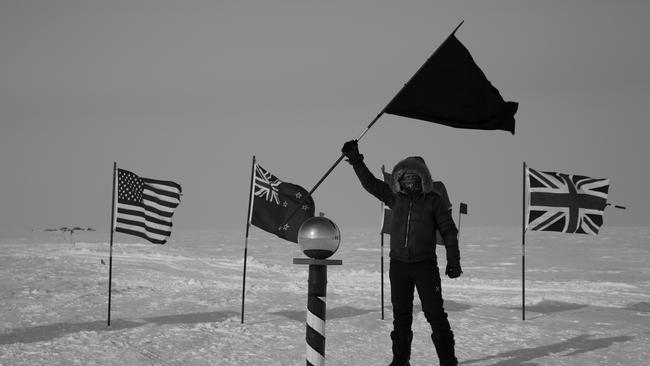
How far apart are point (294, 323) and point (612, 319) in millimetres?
6147

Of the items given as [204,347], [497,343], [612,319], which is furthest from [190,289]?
[612,319]

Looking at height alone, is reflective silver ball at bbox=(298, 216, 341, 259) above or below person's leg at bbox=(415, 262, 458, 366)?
above

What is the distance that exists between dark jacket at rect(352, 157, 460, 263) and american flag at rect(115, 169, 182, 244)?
4.43 m

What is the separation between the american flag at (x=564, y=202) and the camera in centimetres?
1047

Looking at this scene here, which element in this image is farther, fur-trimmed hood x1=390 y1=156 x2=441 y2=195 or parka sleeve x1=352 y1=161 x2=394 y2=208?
parka sleeve x1=352 y1=161 x2=394 y2=208

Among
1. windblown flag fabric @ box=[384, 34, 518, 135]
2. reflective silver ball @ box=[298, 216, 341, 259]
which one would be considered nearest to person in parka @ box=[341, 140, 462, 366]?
windblown flag fabric @ box=[384, 34, 518, 135]

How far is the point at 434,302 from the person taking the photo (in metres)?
5.58

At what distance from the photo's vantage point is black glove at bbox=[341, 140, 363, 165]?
5496 millimetres

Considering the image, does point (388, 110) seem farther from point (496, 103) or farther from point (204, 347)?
point (204, 347)

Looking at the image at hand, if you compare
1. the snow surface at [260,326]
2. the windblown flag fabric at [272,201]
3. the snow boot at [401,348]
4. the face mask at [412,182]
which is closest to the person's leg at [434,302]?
the snow boot at [401,348]

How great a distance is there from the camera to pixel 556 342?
8.53 meters

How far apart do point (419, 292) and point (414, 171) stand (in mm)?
1154

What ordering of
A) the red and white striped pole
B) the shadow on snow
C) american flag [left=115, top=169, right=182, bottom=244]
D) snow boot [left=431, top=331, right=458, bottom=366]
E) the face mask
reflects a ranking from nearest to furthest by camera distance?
1. the red and white striped pole
2. snow boot [left=431, top=331, right=458, bottom=366]
3. the face mask
4. the shadow on snow
5. american flag [left=115, top=169, right=182, bottom=244]

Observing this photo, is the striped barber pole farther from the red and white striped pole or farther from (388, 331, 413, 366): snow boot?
(388, 331, 413, 366): snow boot
